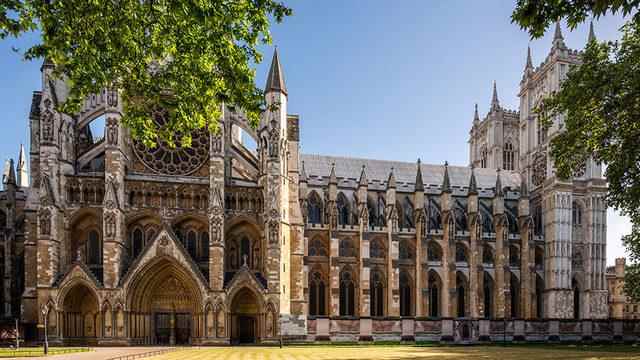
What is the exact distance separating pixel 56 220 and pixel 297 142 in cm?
1826

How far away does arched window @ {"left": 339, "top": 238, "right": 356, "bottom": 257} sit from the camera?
54438mm

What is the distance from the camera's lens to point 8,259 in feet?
145

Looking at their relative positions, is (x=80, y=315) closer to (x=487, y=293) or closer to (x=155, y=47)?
(x=155, y=47)

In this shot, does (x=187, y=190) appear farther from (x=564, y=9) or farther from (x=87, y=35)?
(x=564, y=9)

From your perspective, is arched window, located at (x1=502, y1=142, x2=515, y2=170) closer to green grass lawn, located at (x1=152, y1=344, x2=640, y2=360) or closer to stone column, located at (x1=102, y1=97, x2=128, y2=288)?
green grass lawn, located at (x1=152, y1=344, x2=640, y2=360)

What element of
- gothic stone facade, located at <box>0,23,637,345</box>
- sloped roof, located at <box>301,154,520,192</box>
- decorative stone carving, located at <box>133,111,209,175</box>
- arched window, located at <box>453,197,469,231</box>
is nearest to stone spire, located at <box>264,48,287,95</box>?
gothic stone facade, located at <box>0,23,637,345</box>

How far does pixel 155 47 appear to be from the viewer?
1352 centimetres

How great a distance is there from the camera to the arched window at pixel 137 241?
40.2 meters

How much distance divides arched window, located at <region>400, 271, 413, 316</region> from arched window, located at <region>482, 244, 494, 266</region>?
8.35 metres

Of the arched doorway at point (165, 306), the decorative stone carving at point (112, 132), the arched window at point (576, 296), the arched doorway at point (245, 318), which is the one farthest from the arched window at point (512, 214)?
the decorative stone carving at point (112, 132)

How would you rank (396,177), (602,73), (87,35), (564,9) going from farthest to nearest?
(396,177)
(602,73)
(87,35)
(564,9)

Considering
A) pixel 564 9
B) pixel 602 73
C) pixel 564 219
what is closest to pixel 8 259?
pixel 602 73

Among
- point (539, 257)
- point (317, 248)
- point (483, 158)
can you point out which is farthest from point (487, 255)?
point (483, 158)

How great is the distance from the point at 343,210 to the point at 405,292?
9.91m
